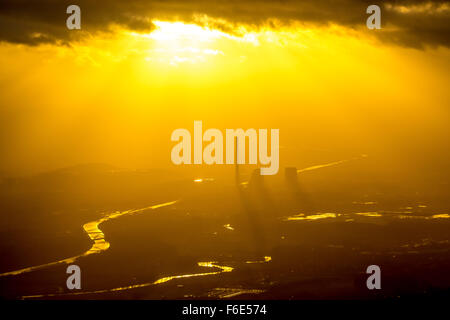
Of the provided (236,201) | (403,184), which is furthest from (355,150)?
(236,201)

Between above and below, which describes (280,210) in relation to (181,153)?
below

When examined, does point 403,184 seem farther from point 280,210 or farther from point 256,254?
point 256,254
